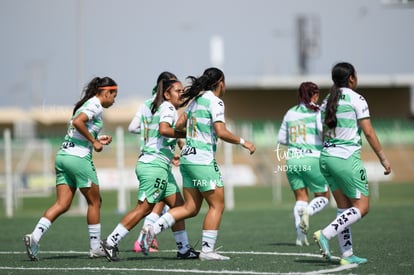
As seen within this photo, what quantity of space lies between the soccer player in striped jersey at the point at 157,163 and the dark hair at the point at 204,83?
47cm

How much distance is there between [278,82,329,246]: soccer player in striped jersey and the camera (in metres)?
13.3

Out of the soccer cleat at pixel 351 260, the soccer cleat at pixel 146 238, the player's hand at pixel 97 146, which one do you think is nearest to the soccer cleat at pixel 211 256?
the soccer cleat at pixel 146 238

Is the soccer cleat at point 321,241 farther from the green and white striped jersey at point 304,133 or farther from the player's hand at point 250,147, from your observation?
the green and white striped jersey at point 304,133

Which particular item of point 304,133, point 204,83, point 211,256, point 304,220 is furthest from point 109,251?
point 304,133

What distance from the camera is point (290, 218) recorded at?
19562mm

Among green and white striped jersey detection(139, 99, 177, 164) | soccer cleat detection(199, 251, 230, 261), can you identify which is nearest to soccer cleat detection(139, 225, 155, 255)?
soccer cleat detection(199, 251, 230, 261)

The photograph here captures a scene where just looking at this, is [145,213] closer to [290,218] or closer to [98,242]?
[98,242]

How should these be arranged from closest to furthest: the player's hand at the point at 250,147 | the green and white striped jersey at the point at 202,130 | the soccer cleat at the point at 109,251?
the player's hand at the point at 250,147
the green and white striped jersey at the point at 202,130
the soccer cleat at the point at 109,251

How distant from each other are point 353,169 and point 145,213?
2.73 meters

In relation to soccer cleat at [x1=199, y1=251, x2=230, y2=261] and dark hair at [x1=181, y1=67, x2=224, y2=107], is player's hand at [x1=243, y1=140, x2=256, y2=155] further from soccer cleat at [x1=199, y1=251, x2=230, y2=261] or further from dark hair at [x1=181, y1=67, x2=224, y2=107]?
soccer cleat at [x1=199, y1=251, x2=230, y2=261]

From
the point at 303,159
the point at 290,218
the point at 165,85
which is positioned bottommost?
the point at 290,218

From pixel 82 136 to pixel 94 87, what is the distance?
64cm

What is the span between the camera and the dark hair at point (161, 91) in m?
11.5

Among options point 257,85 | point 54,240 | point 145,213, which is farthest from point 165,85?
point 257,85
